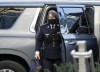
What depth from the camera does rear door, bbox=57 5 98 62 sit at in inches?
251

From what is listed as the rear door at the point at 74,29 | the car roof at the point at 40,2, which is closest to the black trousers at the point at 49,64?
the rear door at the point at 74,29

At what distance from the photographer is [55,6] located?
6.93m

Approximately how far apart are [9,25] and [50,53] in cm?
109

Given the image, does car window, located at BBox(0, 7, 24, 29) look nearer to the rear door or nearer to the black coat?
the black coat

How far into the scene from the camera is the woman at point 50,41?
21.1 ft

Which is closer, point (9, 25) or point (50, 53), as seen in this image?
point (50, 53)

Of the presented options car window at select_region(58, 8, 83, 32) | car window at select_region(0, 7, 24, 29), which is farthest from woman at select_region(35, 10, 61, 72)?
car window at select_region(0, 7, 24, 29)

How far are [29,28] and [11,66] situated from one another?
0.78m

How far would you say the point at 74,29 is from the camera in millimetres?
6891

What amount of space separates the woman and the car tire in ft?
1.83

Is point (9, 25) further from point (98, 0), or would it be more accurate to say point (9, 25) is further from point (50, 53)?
point (98, 0)

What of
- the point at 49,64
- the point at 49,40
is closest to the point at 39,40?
the point at 49,40

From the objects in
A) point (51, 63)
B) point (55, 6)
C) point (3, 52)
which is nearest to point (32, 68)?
point (51, 63)

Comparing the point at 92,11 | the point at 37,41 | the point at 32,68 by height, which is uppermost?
the point at 92,11
